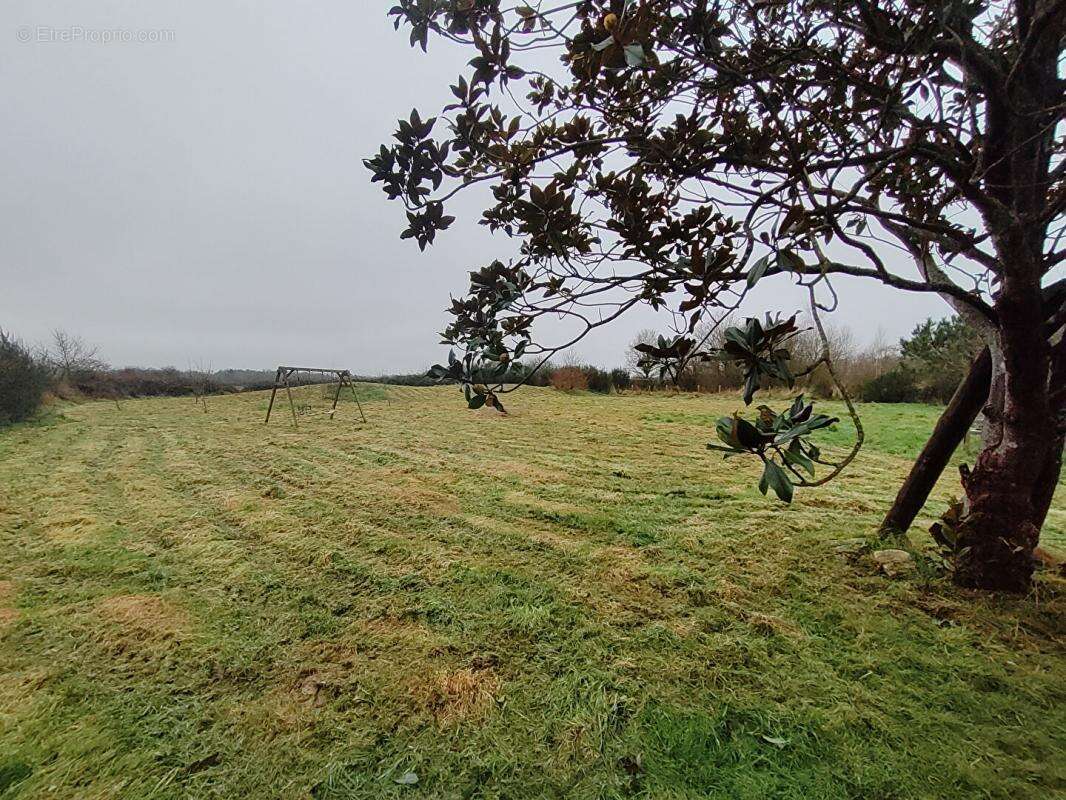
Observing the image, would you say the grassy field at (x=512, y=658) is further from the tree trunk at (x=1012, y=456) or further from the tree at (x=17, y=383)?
the tree at (x=17, y=383)

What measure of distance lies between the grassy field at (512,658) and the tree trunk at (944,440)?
0.19m

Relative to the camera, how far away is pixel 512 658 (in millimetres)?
1269

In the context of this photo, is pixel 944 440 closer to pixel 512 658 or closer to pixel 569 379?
pixel 512 658

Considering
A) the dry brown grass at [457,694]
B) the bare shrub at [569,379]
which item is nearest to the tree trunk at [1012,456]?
the dry brown grass at [457,694]

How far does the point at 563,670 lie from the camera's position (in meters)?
1.21

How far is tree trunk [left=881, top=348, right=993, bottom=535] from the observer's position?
65.4 inches

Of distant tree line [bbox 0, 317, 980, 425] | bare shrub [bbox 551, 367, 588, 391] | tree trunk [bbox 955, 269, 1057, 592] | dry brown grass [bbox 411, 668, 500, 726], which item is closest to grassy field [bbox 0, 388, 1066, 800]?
dry brown grass [bbox 411, 668, 500, 726]

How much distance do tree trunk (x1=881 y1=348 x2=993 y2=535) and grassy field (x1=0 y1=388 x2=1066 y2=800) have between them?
7.5 inches

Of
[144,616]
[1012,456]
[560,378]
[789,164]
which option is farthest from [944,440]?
[560,378]

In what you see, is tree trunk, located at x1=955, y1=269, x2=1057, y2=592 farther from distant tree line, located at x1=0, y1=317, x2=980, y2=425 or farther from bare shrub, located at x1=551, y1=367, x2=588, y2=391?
bare shrub, located at x1=551, y1=367, x2=588, y2=391

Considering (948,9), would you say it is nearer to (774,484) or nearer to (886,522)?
(774,484)

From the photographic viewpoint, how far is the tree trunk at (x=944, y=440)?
5.45 feet

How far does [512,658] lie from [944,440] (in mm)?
1975

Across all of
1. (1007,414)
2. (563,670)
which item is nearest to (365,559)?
(563,670)
